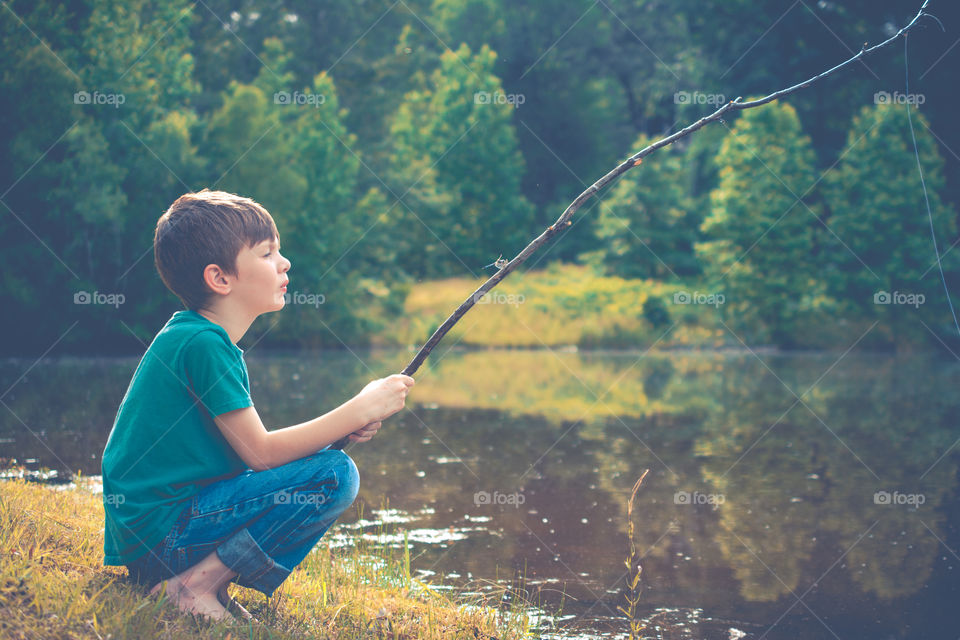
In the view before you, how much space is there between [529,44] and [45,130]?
28.8 m

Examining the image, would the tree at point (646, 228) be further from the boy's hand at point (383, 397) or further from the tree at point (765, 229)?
the boy's hand at point (383, 397)

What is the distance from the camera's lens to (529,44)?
42.6 m

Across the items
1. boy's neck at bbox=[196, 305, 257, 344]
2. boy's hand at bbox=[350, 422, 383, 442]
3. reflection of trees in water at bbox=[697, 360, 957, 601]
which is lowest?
boy's hand at bbox=[350, 422, 383, 442]

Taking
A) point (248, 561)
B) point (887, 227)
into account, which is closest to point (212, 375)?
point (248, 561)

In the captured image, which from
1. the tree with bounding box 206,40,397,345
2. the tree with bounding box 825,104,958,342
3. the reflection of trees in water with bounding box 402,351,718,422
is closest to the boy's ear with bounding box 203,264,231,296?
the reflection of trees in water with bounding box 402,351,718,422

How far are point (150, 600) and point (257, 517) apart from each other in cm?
44

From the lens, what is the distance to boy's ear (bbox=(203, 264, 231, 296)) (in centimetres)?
310

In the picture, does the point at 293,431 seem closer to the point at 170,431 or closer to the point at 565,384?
the point at 170,431

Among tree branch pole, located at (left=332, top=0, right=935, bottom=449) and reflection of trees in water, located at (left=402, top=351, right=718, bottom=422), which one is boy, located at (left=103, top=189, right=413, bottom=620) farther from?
reflection of trees in water, located at (left=402, top=351, right=718, bottom=422)

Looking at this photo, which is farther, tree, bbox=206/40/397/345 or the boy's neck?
tree, bbox=206/40/397/345

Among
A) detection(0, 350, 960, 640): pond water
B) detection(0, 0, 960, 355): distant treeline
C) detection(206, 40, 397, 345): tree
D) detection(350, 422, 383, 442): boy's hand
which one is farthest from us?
detection(206, 40, 397, 345): tree

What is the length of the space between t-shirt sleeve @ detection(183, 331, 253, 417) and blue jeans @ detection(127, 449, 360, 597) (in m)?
0.27

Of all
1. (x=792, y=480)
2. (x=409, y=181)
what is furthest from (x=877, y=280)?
(x=792, y=480)

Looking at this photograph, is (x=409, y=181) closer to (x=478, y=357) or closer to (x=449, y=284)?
(x=449, y=284)
